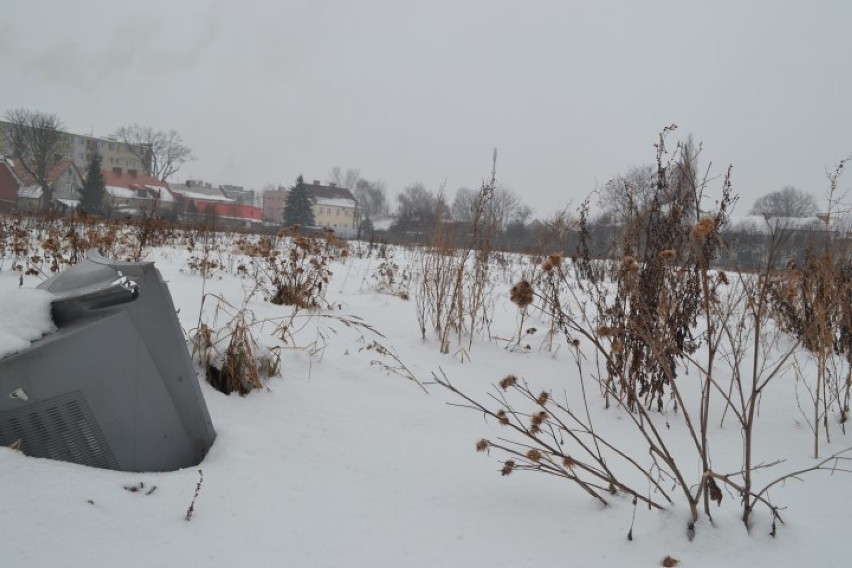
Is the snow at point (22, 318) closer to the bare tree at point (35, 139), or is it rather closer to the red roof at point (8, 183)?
the bare tree at point (35, 139)

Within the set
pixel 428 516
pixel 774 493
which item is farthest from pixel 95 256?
pixel 774 493

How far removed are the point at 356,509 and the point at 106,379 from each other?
861 mm

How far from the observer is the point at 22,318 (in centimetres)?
137

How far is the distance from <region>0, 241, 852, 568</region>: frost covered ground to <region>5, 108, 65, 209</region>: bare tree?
41735mm

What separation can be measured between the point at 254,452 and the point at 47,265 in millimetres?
Result: 6484

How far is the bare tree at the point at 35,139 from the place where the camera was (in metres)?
34.6

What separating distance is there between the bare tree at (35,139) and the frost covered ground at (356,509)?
41.7m

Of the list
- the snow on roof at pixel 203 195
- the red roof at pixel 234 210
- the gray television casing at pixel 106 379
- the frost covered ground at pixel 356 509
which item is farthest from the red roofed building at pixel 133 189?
the gray television casing at pixel 106 379

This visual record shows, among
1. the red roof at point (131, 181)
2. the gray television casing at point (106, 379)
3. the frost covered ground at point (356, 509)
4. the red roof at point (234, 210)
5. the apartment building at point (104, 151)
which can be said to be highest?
the apartment building at point (104, 151)

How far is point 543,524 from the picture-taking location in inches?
58.8

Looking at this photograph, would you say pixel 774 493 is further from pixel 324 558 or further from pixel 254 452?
pixel 254 452

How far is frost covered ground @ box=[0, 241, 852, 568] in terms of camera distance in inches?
48.6

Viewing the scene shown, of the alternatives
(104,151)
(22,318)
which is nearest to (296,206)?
(22,318)

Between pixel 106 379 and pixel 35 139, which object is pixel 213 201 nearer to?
pixel 35 139
